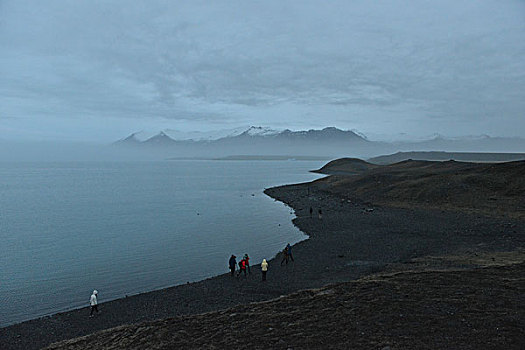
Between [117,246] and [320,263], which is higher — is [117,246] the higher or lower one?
the lower one

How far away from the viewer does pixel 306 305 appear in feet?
53.6

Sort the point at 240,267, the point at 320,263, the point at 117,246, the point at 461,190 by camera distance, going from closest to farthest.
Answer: the point at 240,267 → the point at 320,263 → the point at 117,246 → the point at 461,190

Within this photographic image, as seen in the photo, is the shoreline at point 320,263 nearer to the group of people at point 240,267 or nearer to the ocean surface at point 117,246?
the group of people at point 240,267

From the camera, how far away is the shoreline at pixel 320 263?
818 inches

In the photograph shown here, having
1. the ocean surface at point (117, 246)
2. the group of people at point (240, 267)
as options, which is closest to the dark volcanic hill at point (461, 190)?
the ocean surface at point (117, 246)

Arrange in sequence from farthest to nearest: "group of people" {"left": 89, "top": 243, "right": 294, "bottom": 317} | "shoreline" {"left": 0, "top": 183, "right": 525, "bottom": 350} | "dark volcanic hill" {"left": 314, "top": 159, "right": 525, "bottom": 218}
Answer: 1. "dark volcanic hill" {"left": 314, "top": 159, "right": 525, "bottom": 218}
2. "group of people" {"left": 89, "top": 243, "right": 294, "bottom": 317}
3. "shoreline" {"left": 0, "top": 183, "right": 525, "bottom": 350}

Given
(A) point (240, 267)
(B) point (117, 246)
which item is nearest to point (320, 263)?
(A) point (240, 267)

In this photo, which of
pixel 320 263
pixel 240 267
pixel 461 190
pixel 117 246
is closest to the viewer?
pixel 240 267

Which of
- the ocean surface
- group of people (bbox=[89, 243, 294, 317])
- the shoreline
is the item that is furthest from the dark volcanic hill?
group of people (bbox=[89, 243, 294, 317])

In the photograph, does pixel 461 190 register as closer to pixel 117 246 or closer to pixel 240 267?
pixel 240 267

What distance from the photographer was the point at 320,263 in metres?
29.3

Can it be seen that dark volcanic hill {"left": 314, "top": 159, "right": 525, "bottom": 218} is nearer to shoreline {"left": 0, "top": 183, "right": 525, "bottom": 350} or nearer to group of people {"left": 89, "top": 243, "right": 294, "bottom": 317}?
shoreline {"left": 0, "top": 183, "right": 525, "bottom": 350}

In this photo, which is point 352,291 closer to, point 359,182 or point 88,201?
point 359,182

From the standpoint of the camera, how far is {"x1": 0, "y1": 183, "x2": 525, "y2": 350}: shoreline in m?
20.8
